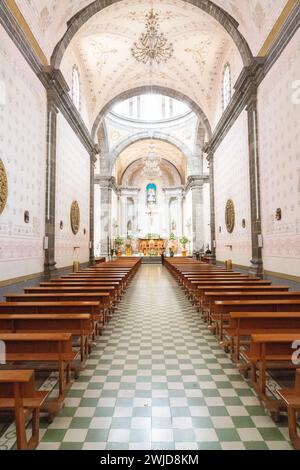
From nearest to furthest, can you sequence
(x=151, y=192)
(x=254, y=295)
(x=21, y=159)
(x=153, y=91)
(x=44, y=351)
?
(x=44, y=351)
(x=254, y=295)
(x=21, y=159)
(x=153, y=91)
(x=151, y=192)

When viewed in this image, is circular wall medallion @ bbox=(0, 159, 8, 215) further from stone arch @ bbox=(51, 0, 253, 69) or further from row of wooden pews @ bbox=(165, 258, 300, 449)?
stone arch @ bbox=(51, 0, 253, 69)

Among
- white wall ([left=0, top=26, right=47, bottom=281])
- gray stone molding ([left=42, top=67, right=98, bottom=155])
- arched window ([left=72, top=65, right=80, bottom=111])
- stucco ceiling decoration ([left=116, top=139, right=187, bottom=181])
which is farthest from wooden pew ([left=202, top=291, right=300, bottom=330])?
stucco ceiling decoration ([left=116, top=139, right=187, bottom=181])

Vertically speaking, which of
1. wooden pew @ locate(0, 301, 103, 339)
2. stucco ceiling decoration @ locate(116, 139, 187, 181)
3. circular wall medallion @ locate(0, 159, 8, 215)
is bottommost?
wooden pew @ locate(0, 301, 103, 339)

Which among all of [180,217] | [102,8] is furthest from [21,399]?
[180,217]

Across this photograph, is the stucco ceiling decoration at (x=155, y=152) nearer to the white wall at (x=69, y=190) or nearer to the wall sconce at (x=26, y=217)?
the white wall at (x=69, y=190)

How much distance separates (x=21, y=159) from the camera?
26.7 feet

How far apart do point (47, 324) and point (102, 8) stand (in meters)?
11.2

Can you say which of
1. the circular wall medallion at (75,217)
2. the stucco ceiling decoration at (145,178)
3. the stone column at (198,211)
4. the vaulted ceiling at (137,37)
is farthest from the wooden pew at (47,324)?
the stucco ceiling decoration at (145,178)

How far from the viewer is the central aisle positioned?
9.26ft

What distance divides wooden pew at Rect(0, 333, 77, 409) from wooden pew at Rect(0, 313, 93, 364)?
406 millimetres

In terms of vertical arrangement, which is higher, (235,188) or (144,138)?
(144,138)

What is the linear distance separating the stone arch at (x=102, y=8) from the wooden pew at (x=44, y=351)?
9.73 meters

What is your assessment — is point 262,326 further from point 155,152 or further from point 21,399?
point 155,152
